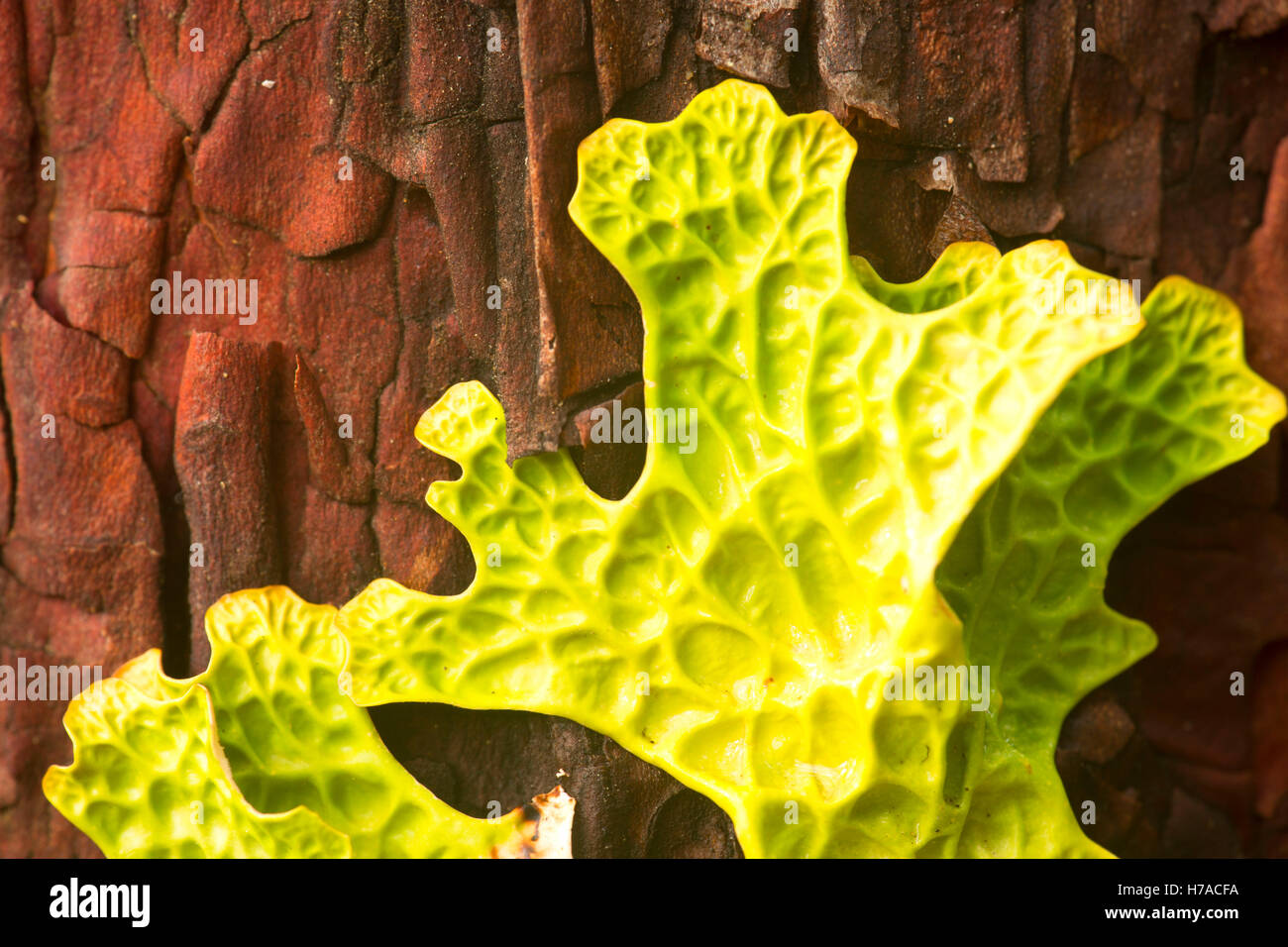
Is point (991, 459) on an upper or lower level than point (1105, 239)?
lower

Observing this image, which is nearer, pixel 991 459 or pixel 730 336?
pixel 991 459

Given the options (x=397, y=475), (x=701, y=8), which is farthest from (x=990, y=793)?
(x=701, y=8)

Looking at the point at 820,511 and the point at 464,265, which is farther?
the point at 464,265

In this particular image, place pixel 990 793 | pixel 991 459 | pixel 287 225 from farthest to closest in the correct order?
pixel 287 225 → pixel 990 793 → pixel 991 459

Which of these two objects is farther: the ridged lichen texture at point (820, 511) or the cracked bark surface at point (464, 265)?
the cracked bark surface at point (464, 265)

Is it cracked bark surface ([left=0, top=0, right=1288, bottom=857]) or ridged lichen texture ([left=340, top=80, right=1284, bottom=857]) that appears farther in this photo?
cracked bark surface ([left=0, top=0, right=1288, bottom=857])

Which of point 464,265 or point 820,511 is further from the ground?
point 464,265

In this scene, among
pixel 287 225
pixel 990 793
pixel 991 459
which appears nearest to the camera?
pixel 991 459
